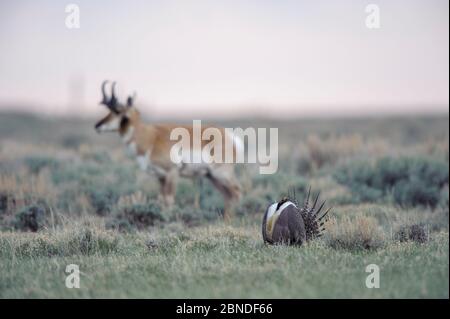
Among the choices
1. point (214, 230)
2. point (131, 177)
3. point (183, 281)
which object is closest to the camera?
point (183, 281)

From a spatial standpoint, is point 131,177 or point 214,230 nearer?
point 214,230

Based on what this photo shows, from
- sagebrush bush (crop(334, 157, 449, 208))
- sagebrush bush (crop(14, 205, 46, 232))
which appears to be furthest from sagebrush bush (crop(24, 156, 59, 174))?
sagebrush bush (crop(334, 157, 449, 208))

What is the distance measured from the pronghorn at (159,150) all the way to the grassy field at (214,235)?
483 millimetres

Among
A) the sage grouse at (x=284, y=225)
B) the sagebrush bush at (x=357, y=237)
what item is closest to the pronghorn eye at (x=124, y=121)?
the sage grouse at (x=284, y=225)

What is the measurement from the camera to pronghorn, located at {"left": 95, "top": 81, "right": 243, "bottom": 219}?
12664 mm

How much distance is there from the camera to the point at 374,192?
13758 mm

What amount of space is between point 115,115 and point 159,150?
1.22 m

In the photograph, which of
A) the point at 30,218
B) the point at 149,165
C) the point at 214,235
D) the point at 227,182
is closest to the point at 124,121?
the point at 149,165

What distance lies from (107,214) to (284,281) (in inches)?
A: 249

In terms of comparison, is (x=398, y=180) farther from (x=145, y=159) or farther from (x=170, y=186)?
(x=145, y=159)

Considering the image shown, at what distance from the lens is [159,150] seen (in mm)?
12750
